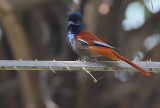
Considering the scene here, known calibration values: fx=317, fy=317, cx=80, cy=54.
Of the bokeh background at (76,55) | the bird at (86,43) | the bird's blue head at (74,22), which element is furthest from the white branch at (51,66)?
the bokeh background at (76,55)

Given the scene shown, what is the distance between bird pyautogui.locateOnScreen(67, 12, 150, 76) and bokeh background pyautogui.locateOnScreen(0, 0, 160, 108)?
1422 millimetres

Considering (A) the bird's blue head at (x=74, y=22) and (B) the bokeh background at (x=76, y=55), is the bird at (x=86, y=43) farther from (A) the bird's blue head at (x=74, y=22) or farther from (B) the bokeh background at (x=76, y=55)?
(B) the bokeh background at (x=76, y=55)

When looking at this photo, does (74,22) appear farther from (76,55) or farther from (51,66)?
(76,55)

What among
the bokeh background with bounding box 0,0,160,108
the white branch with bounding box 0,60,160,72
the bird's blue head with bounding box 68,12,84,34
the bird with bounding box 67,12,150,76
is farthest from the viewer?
the bokeh background with bounding box 0,0,160,108

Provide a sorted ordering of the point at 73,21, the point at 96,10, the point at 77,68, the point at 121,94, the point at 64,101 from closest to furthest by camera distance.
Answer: the point at 77,68 < the point at 73,21 < the point at 96,10 < the point at 121,94 < the point at 64,101

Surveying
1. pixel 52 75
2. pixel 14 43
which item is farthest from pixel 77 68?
pixel 52 75

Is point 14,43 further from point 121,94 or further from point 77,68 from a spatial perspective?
point 77,68

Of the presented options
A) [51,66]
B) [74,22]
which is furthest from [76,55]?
[51,66]

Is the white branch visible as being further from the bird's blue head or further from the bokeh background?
the bokeh background

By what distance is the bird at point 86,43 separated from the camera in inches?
104

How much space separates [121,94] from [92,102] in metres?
0.49

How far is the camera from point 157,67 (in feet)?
6.64

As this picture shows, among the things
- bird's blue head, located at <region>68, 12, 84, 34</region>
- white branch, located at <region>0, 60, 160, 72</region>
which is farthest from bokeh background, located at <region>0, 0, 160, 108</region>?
white branch, located at <region>0, 60, 160, 72</region>

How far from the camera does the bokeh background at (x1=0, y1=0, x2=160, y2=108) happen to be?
4637 millimetres
